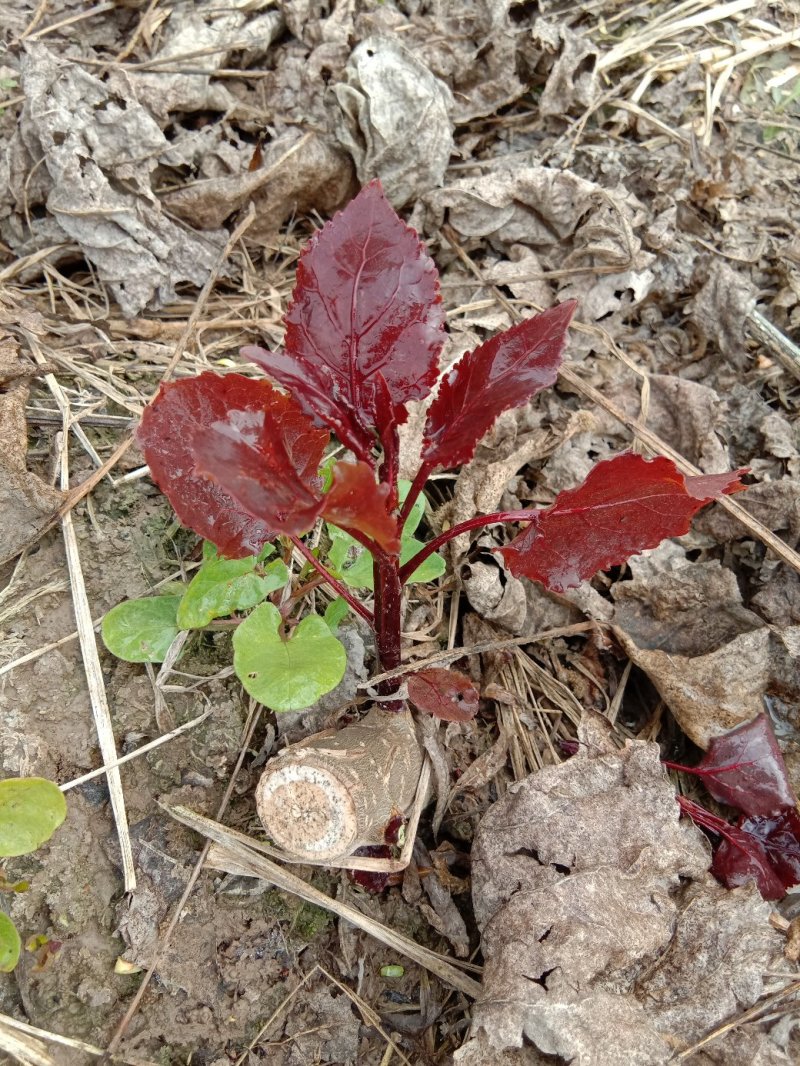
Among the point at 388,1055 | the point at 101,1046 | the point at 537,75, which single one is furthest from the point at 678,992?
the point at 537,75

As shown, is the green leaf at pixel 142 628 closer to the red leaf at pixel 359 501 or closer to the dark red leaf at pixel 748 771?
the red leaf at pixel 359 501

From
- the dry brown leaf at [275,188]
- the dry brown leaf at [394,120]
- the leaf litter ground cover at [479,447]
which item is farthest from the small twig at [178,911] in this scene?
the dry brown leaf at [394,120]

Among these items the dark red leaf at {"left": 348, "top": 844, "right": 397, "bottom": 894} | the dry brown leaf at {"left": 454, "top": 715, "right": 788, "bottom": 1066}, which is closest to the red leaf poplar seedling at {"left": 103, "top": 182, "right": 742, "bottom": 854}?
the dark red leaf at {"left": 348, "top": 844, "right": 397, "bottom": 894}

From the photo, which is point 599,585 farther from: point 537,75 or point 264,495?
point 537,75

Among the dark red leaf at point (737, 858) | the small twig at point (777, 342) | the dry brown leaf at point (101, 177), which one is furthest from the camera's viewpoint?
the small twig at point (777, 342)

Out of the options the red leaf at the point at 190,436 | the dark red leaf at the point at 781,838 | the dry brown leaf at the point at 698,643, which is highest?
the red leaf at the point at 190,436

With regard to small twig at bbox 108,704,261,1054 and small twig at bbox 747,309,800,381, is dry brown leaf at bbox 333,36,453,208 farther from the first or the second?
small twig at bbox 108,704,261,1054

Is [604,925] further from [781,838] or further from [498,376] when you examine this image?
[498,376]
